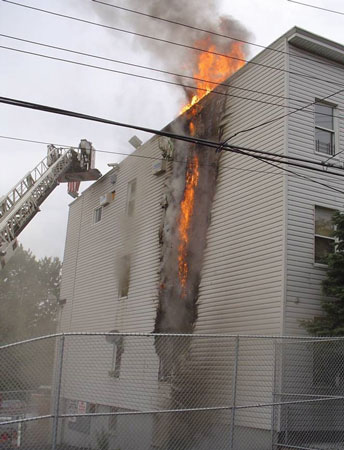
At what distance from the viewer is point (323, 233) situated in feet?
47.6

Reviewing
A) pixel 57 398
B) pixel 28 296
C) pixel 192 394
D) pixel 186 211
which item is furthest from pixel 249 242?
pixel 28 296

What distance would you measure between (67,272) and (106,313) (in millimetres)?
5691

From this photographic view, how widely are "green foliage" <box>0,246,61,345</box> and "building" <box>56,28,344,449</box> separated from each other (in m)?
45.8

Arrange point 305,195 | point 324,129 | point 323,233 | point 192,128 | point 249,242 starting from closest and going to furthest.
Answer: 1. point 305,195
2. point 323,233
3. point 249,242
4. point 324,129
5. point 192,128

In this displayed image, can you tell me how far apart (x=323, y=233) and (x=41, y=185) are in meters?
12.8

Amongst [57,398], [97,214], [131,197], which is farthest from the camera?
[97,214]

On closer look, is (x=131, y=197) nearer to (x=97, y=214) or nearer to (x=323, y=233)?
(x=97, y=214)

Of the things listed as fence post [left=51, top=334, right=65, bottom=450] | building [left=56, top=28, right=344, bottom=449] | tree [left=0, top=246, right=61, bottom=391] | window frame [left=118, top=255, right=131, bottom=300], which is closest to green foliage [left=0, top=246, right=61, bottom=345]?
tree [left=0, top=246, right=61, bottom=391]

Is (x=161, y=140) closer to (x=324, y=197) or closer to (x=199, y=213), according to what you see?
(x=199, y=213)

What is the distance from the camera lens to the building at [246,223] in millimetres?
13484

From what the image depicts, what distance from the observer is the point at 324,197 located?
14.7 m

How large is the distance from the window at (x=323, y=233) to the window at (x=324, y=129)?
1.80 metres

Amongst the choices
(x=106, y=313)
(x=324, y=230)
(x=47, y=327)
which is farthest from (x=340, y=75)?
(x=47, y=327)

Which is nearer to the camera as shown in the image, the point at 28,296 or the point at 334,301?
the point at 334,301
